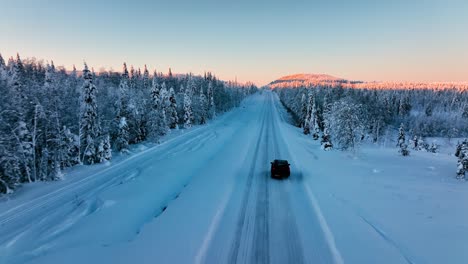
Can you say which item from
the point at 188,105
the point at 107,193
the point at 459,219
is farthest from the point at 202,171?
the point at 188,105

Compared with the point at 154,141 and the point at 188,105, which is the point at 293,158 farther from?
the point at 188,105

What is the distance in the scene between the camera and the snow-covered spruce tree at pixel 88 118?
95.1ft

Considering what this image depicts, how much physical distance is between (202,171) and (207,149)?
11488mm

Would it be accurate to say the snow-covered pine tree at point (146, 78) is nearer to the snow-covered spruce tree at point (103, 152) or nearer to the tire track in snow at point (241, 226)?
the snow-covered spruce tree at point (103, 152)

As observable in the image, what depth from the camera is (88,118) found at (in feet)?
97.1

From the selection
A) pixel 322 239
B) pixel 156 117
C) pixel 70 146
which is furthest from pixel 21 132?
pixel 322 239

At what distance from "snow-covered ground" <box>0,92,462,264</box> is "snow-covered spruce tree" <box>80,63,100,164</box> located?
5196 mm

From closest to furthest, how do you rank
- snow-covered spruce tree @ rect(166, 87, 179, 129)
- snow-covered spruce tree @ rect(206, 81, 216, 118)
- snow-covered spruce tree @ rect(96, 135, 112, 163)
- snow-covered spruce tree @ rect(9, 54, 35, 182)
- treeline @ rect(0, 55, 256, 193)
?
treeline @ rect(0, 55, 256, 193) → snow-covered spruce tree @ rect(9, 54, 35, 182) → snow-covered spruce tree @ rect(96, 135, 112, 163) → snow-covered spruce tree @ rect(166, 87, 179, 129) → snow-covered spruce tree @ rect(206, 81, 216, 118)

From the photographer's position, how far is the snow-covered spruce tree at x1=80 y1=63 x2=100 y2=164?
29.0 metres

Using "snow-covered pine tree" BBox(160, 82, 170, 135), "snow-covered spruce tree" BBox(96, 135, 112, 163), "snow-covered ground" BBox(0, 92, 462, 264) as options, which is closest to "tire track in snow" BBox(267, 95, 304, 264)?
"snow-covered ground" BBox(0, 92, 462, 264)

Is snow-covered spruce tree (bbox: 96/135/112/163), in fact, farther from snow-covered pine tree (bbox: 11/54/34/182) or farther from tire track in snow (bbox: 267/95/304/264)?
tire track in snow (bbox: 267/95/304/264)

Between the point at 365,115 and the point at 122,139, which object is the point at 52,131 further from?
the point at 365,115

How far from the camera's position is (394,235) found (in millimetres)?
11359

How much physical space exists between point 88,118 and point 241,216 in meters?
24.4
